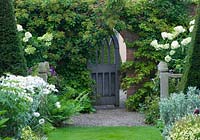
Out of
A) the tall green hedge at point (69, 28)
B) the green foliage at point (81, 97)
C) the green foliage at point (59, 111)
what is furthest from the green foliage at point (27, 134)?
the tall green hedge at point (69, 28)

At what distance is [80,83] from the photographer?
1259 cm

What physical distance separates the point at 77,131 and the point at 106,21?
406 centimetres

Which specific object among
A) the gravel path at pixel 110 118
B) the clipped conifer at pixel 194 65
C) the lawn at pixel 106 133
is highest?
the clipped conifer at pixel 194 65

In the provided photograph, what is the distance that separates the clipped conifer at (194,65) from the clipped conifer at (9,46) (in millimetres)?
2876

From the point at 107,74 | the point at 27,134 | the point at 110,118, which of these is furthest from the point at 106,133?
the point at 107,74

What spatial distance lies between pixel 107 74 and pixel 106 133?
180 inches

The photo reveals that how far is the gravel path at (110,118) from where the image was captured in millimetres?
10297

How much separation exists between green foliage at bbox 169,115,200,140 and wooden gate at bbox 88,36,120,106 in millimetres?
7160

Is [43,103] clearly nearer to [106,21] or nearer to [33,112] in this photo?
[33,112]

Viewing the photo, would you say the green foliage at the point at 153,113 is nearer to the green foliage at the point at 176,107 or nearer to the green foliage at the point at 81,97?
the green foliage at the point at 81,97

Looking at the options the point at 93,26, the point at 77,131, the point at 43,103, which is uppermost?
the point at 93,26

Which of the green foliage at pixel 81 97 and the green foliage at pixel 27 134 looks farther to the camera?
the green foliage at pixel 81 97

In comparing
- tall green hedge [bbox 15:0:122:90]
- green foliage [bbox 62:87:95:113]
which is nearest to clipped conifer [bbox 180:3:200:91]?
green foliage [bbox 62:87:95:113]

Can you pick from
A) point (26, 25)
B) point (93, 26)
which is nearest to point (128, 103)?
point (93, 26)
